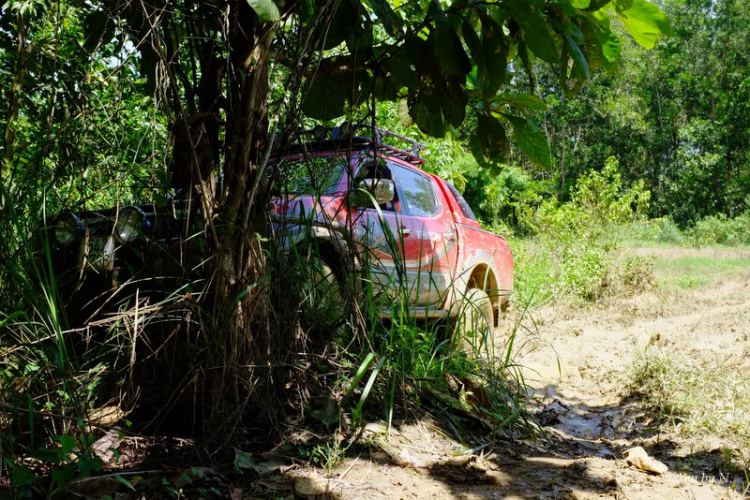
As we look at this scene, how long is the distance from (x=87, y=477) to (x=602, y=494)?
2.09m

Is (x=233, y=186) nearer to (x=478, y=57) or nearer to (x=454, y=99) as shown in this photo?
(x=454, y=99)

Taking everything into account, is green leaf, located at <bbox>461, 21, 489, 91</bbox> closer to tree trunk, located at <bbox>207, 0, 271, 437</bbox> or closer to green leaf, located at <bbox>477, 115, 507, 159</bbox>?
green leaf, located at <bbox>477, 115, 507, 159</bbox>

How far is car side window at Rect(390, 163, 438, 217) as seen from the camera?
5.64 meters

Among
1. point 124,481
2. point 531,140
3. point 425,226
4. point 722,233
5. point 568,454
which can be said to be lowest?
point 568,454

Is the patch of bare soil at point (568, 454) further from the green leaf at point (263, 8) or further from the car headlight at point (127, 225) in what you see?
the green leaf at point (263, 8)

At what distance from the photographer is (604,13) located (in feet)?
8.77

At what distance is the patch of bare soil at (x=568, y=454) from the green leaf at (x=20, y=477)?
910 millimetres

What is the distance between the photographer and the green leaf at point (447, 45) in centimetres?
223

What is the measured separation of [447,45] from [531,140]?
77 cm

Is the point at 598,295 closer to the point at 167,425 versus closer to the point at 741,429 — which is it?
the point at 741,429

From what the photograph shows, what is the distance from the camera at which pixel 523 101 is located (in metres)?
2.78

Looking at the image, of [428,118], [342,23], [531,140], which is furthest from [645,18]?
[342,23]

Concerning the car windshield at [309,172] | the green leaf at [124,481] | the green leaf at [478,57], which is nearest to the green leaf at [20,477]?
the green leaf at [124,481]

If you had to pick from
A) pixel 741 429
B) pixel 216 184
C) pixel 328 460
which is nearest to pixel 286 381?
pixel 328 460
